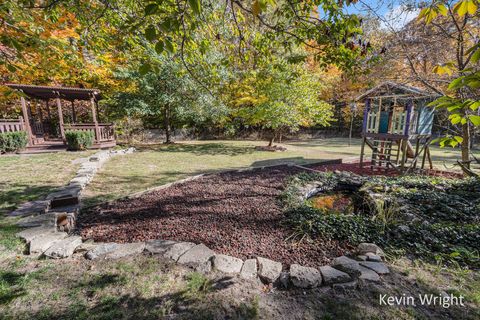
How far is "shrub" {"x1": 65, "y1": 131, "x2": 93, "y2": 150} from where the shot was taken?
30.6ft

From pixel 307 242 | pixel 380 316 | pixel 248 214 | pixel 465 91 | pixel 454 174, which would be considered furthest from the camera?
pixel 454 174

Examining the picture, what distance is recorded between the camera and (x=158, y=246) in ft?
8.02

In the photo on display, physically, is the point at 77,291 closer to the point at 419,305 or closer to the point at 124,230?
the point at 124,230

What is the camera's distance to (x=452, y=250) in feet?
8.36

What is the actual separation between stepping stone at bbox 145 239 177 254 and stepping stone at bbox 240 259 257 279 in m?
0.89

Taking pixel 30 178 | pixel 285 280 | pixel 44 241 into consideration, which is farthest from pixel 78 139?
pixel 285 280

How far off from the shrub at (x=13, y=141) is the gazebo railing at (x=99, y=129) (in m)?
1.74

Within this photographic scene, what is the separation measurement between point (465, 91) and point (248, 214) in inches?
259

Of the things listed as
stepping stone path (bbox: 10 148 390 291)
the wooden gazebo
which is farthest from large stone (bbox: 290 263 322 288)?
the wooden gazebo

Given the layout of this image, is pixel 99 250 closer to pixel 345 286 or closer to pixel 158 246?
pixel 158 246

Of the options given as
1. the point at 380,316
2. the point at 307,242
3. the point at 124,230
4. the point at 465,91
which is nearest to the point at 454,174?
the point at 465,91

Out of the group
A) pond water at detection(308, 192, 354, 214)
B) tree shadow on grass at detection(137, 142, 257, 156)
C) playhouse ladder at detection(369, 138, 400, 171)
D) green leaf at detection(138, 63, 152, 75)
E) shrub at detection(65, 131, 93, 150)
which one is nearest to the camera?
green leaf at detection(138, 63, 152, 75)

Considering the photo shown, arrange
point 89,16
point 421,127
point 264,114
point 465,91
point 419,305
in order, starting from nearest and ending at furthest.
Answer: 1. point 419,305
2. point 89,16
3. point 465,91
4. point 421,127
5. point 264,114

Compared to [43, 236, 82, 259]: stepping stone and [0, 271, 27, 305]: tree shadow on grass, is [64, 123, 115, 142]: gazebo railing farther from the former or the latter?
[0, 271, 27, 305]: tree shadow on grass
